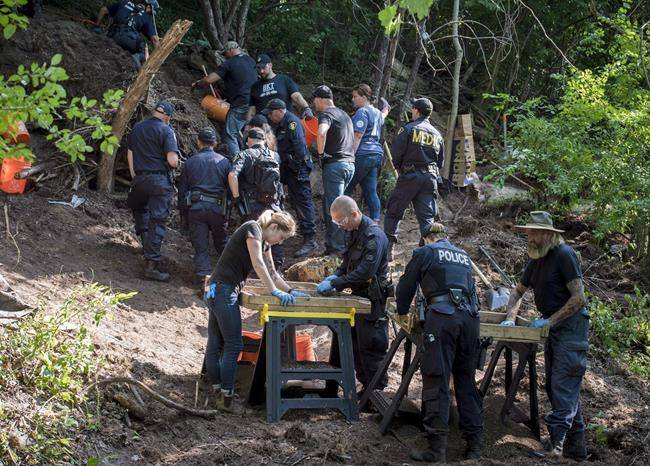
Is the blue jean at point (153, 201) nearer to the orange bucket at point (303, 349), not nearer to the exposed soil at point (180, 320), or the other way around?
the exposed soil at point (180, 320)

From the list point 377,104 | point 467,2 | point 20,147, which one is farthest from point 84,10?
point 20,147

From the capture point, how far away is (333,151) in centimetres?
1027

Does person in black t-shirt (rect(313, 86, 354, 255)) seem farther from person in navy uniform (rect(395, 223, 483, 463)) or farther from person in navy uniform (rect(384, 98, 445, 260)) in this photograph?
person in navy uniform (rect(395, 223, 483, 463))

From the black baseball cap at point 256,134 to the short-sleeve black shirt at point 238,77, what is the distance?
2183mm

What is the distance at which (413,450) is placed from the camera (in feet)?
21.0

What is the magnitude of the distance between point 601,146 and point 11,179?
8346 mm

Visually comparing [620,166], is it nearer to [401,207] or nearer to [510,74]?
[401,207]

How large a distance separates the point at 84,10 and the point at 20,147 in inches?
438

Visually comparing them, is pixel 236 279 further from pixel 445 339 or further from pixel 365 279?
pixel 445 339

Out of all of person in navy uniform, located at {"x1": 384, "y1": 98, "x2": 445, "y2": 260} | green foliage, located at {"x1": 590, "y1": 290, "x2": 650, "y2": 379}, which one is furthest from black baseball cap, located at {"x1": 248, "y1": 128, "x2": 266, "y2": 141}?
green foliage, located at {"x1": 590, "y1": 290, "x2": 650, "y2": 379}

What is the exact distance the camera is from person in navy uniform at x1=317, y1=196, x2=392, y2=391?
23.6 feet

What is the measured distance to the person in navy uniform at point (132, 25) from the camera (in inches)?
507

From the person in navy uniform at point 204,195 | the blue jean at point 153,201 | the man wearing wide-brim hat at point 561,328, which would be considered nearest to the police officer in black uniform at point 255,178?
the person in navy uniform at point 204,195

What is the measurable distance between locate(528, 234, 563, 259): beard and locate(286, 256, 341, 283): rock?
343 cm
